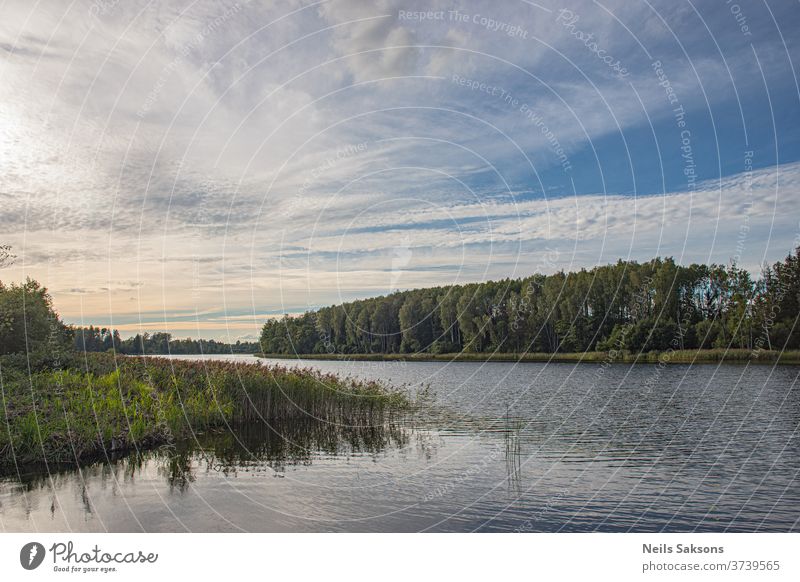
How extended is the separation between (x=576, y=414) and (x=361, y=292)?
44.7ft

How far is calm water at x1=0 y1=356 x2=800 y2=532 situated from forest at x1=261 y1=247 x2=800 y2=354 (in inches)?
1988

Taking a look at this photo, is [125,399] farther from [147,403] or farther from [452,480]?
[452,480]

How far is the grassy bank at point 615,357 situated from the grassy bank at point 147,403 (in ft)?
124

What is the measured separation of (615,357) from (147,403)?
2606 inches

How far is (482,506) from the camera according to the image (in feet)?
45.6

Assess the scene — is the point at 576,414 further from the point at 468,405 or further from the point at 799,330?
the point at 799,330

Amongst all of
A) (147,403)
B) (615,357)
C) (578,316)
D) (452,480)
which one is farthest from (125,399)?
(578,316)

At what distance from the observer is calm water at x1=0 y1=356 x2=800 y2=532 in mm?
12852

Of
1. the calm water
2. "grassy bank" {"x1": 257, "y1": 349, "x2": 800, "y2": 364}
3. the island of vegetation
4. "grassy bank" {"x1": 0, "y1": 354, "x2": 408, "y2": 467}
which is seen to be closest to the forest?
"grassy bank" {"x1": 257, "y1": 349, "x2": 800, "y2": 364}

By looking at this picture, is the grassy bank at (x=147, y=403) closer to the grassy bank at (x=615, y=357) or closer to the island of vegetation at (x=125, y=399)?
the island of vegetation at (x=125, y=399)

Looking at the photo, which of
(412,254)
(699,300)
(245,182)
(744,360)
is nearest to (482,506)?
(245,182)

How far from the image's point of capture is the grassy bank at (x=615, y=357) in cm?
6512
